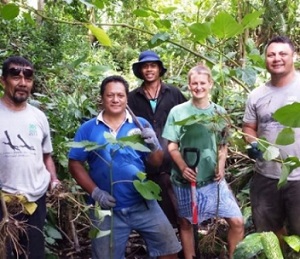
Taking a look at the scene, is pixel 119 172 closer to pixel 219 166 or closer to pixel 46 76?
pixel 219 166

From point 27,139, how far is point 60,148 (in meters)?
1.04

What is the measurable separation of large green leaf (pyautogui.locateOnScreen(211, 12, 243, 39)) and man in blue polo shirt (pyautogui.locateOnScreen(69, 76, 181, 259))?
61cm

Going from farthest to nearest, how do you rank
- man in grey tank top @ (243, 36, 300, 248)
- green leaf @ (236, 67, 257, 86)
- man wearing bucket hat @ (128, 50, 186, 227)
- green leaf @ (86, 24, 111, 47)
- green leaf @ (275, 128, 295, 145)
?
man wearing bucket hat @ (128, 50, 186, 227), green leaf @ (236, 67, 257, 86), man in grey tank top @ (243, 36, 300, 248), green leaf @ (86, 24, 111, 47), green leaf @ (275, 128, 295, 145)

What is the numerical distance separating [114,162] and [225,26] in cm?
94

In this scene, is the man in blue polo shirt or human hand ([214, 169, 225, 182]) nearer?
the man in blue polo shirt

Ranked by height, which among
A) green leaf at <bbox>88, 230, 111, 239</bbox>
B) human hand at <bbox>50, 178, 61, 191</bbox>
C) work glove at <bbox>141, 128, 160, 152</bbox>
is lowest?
green leaf at <bbox>88, 230, 111, 239</bbox>

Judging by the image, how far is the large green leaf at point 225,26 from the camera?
2.46 meters

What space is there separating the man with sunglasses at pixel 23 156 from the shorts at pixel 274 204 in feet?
3.91

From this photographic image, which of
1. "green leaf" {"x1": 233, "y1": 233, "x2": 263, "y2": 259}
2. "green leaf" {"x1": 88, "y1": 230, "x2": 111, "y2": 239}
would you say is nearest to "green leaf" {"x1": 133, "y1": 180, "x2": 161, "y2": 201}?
"green leaf" {"x1": 88, "y1": 230, "x2": 111, "y2": 239}

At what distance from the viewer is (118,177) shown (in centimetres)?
269

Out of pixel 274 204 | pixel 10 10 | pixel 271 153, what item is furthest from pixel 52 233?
pixel 10 10

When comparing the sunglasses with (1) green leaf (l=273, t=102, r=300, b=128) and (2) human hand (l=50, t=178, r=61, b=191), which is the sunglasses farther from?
(1) green leaf (l=273, t=102, r=300, b=128)

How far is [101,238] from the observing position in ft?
8.87

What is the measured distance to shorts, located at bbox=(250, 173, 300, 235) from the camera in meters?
2.76
